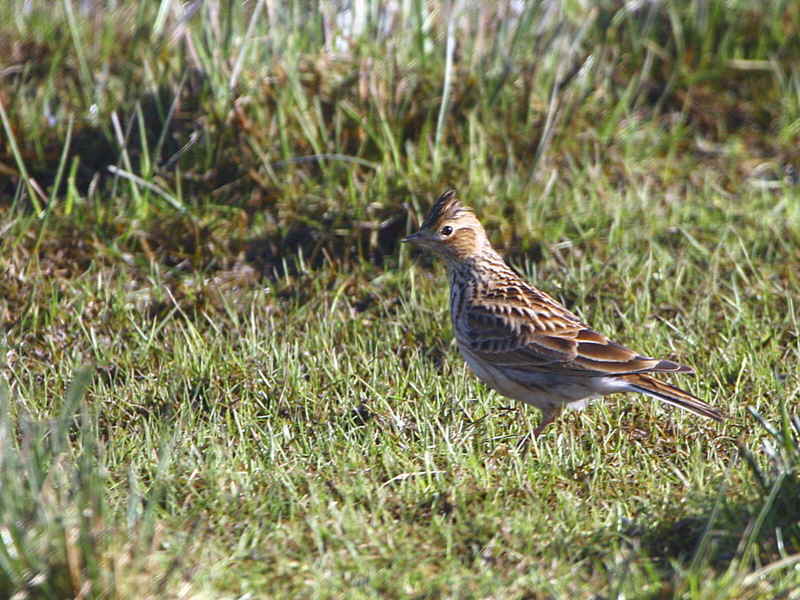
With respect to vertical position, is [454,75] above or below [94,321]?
above

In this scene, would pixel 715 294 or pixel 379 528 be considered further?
pixel 715 294

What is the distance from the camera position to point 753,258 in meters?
6.09

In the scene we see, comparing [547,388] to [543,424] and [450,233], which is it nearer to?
[543,424]

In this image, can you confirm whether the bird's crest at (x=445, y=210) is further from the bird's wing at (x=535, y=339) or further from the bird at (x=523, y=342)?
the bird's wing at (x=535, y=339)

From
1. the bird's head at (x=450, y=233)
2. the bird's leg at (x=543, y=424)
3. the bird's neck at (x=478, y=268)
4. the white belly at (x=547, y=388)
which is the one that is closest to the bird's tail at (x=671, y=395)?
the white belly at (x=547, y=388)

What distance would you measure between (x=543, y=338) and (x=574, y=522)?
1.22m

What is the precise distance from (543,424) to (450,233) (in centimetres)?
109

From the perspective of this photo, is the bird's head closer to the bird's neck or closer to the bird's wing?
the bird's neck

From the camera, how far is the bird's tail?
4.46 m

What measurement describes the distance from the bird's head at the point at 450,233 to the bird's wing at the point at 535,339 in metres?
0.25

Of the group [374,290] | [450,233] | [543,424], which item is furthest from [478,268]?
[543,424]

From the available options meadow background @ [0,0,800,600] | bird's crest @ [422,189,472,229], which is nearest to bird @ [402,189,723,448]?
bird's crest @ [422,189,472,229]

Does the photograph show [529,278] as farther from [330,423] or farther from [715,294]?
[330,423]

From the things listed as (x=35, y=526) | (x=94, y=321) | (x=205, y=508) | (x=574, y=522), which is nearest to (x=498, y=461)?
(x=574, y=522)
